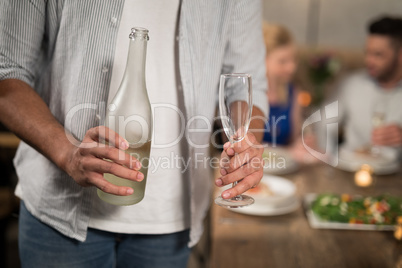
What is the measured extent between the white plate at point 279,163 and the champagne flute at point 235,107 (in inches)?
42.5

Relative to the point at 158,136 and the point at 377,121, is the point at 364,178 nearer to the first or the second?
the point at 377,121

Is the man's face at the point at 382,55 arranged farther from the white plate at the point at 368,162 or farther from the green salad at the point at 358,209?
the green salad at the point at 358,209

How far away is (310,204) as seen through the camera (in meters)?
1.30

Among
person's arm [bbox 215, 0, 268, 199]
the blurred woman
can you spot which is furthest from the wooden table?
the blurred woman

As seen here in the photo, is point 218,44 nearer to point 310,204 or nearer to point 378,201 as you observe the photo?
point 310,204

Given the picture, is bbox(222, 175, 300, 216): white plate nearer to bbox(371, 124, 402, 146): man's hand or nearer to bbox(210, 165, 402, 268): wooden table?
bbox(210, 165, 402, 268): wooden table

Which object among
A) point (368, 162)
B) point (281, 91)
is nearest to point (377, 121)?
point (368, 162)

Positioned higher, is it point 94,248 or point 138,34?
point 138,34

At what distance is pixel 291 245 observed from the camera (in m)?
1.05

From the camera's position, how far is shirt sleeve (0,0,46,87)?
63 cm

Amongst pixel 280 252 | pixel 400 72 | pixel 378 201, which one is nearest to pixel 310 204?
pixel 378 201

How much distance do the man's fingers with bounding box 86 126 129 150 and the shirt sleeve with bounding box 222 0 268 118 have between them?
0.36 m

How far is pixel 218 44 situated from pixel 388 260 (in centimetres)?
66

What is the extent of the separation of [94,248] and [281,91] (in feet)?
6.81
